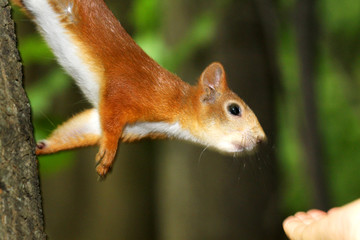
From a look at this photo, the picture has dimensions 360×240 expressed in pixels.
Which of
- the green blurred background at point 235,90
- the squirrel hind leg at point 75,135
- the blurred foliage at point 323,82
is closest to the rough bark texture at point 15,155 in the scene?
the squirrel hind leg at point 75,135

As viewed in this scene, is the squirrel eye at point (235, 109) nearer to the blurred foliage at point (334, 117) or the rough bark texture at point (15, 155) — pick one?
the rough bark texture at point (15, 155)

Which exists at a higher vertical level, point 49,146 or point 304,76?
point 304,76

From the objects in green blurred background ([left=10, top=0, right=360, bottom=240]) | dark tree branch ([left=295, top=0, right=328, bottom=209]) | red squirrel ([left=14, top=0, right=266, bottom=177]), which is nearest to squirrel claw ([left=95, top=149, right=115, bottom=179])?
red squirrel ([left=14, top=0, right=266, bottom=177])

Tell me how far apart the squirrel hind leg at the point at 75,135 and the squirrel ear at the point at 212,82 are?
1.55 ft

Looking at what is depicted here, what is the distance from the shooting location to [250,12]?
3867 mm

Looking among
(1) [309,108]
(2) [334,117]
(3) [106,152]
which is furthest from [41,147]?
(2) [334,117]

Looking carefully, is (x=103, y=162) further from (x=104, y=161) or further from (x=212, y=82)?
(x=212, y=82)

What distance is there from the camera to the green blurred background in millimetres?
2705

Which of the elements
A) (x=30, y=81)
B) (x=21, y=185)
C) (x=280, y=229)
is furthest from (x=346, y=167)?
(x=21, y=185)

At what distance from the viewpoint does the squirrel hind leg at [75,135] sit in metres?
1.56

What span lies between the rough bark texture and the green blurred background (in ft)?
1.44

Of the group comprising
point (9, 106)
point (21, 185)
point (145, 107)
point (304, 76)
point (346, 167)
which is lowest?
point (21, 185)

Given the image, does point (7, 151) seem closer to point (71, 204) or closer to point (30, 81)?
point (30, 81)

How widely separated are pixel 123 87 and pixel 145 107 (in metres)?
0.13
